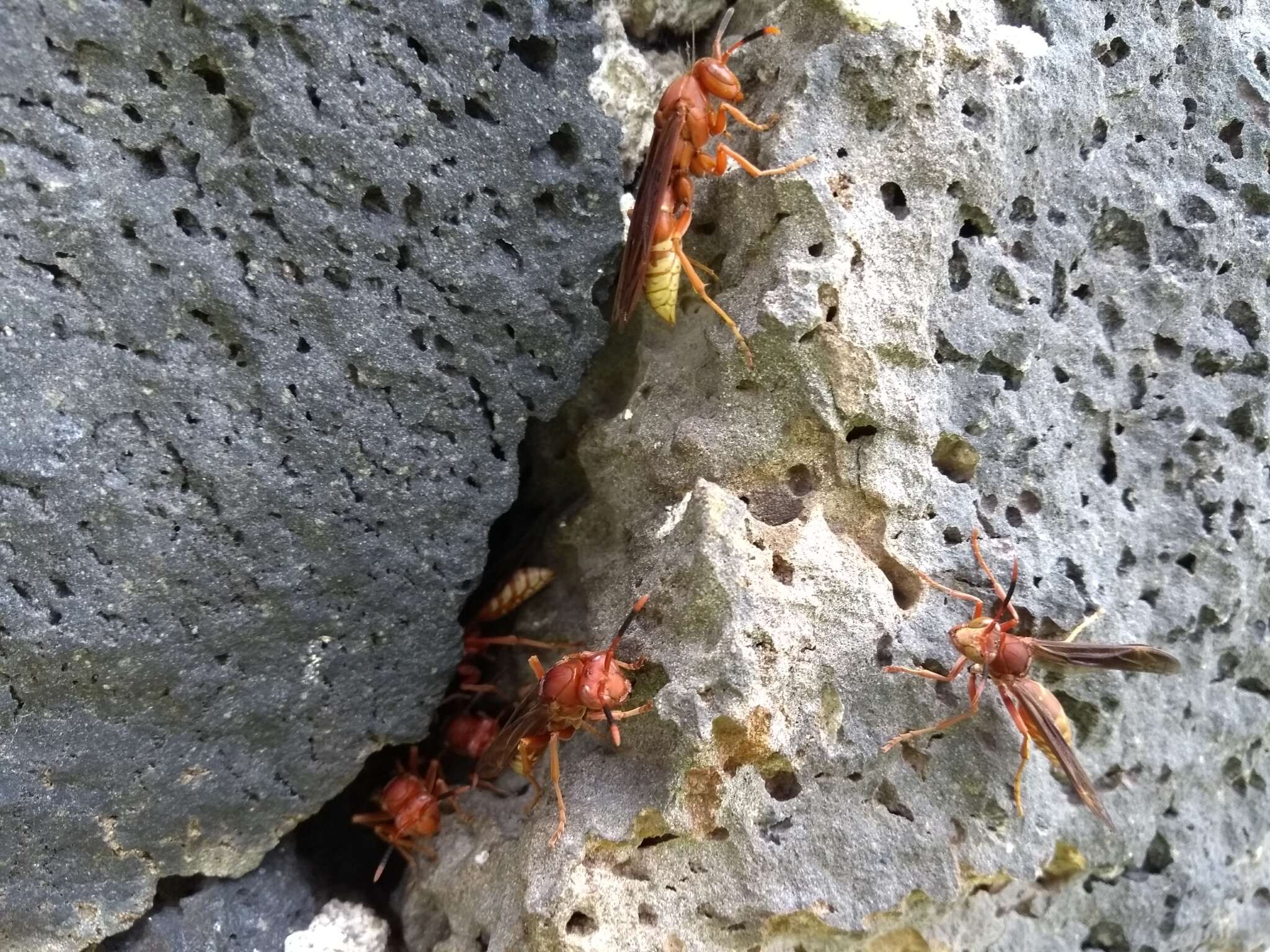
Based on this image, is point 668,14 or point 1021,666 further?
point 668,14

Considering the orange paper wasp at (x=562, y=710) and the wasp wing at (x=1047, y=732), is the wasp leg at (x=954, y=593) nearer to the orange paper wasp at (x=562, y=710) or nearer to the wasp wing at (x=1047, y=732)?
the wasp wing at (x=1047, y=732)

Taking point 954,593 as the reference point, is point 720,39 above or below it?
above

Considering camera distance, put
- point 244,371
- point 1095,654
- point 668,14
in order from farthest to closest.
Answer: point 668,14
point 1095,654
point 244,371

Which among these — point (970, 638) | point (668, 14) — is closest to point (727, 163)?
point (668, 14)

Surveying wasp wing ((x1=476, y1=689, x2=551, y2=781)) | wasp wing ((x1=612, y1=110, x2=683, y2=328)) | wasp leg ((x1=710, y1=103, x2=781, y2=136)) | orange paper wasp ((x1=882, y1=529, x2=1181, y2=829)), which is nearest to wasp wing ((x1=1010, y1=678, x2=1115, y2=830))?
orange paper wasp ((x1=882, y1=529, x2=1181, y2=829))

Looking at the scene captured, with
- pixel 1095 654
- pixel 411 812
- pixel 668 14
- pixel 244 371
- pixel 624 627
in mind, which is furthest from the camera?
pixel 411 812

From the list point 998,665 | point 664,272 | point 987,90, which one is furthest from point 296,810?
point 987,90

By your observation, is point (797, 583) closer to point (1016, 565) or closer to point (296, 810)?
point (1016, 565)

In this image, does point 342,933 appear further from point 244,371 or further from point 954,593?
point 954,593
